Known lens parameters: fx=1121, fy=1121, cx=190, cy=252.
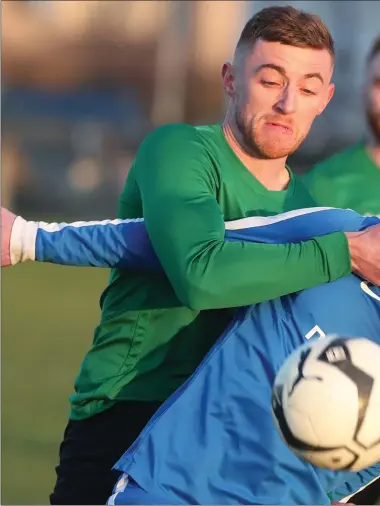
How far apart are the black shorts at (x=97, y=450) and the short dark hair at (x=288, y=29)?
→ 111 cm

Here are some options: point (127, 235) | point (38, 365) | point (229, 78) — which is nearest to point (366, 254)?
point (127, 235)

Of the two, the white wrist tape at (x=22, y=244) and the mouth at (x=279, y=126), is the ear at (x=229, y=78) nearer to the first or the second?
the mouth at (x=279, y=126)

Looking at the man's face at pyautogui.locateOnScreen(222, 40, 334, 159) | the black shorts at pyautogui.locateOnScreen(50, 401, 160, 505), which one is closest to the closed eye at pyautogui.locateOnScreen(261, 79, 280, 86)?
the man's face at pyautogui.locateOnScreen(222, 40, 334, 159)

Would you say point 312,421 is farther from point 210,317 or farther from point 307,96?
point 307,96

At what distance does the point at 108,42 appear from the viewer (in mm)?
23250

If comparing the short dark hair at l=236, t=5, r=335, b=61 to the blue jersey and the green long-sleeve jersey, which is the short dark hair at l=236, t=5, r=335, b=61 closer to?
the green long-sleeve jersey

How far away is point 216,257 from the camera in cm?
278

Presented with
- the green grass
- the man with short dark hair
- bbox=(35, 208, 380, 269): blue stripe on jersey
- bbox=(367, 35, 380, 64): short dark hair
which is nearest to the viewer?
bbox=(35, 208, 380, 269): blue stripe on jersey

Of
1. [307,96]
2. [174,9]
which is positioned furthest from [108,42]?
[307,96]

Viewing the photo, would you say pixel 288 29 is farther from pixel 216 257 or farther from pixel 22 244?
pixel 22 244

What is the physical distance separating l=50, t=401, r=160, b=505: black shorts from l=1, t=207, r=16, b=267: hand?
58cm

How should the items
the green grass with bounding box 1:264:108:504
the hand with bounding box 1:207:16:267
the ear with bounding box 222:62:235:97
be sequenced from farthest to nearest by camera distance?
the green grass with bounding box 1:264:108:504
the ear with bounding box 222:62:235:97
the hand with bounding box 1:207:16:267

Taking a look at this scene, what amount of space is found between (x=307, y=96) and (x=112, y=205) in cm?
2228

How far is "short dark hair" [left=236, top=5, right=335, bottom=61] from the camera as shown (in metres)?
3.20
